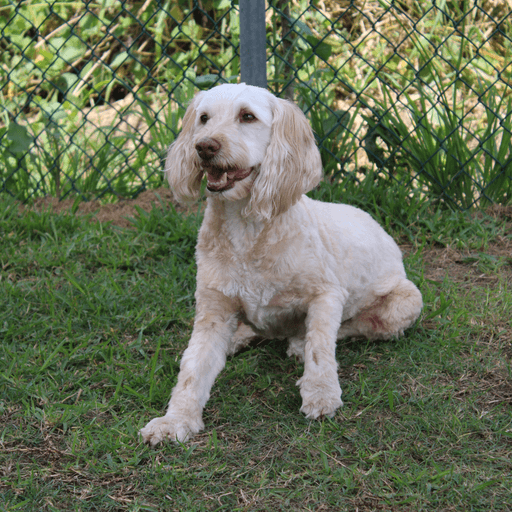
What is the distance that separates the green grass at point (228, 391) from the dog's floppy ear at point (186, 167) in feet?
2.24

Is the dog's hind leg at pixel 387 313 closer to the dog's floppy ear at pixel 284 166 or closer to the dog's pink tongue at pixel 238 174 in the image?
the dog's floppy ear at pixel 284 166

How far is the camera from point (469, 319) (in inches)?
108

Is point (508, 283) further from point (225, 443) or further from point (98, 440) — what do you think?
point (98, 440)

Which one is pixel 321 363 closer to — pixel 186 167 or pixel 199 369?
pixel 199 369

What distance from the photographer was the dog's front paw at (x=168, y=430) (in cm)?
198

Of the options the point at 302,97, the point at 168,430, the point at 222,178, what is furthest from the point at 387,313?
the point at 302,97

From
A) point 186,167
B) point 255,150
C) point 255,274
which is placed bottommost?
point 255,274

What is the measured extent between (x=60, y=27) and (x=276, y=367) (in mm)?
4018

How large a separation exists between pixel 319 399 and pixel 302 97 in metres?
2.27

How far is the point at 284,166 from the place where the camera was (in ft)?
7.02


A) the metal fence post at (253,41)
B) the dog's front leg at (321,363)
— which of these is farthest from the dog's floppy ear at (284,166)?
the metal fence post at (253,41)

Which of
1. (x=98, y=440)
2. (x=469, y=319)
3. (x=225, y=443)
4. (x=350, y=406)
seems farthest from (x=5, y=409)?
(x=469, y=319)

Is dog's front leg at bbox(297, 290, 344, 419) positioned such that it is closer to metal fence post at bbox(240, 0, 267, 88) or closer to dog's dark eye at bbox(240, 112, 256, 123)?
dog's dark eye at bbox(240, 112, 256, 123)

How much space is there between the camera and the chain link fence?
3579mm
